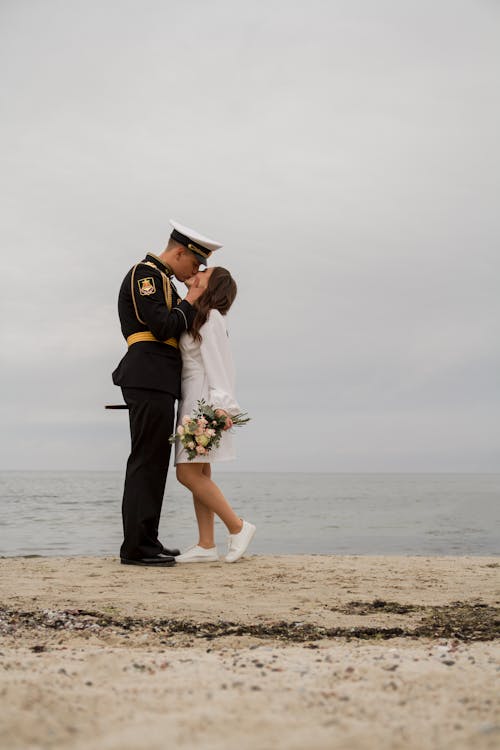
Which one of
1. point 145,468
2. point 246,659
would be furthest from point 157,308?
point 246,659

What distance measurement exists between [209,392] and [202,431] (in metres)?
0.38

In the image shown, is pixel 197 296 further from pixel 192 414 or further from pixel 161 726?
pixel 161 726

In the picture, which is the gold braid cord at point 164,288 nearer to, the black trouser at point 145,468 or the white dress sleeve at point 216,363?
the white dress sleeve at point 216,363

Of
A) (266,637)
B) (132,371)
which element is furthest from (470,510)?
(266,637)

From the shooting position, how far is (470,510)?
59.8 ft

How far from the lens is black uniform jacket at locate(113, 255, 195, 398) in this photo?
525cm

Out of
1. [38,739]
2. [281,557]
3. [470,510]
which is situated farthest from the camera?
[470,510]

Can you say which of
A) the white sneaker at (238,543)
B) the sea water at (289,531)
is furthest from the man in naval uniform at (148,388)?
the sea water at (289,531)

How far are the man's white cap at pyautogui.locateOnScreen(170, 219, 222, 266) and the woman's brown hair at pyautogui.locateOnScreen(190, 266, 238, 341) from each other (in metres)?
0.15

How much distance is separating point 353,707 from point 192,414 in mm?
3468

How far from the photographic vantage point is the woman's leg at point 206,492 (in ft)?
17.5

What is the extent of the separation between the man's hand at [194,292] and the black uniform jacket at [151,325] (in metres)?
0.06

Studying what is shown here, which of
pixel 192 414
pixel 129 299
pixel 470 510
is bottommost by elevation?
pixel 470 510

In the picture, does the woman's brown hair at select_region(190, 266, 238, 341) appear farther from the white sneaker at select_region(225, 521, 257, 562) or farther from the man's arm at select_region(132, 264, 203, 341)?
the white sneaker at select_region(225, 521, 257, 562)
